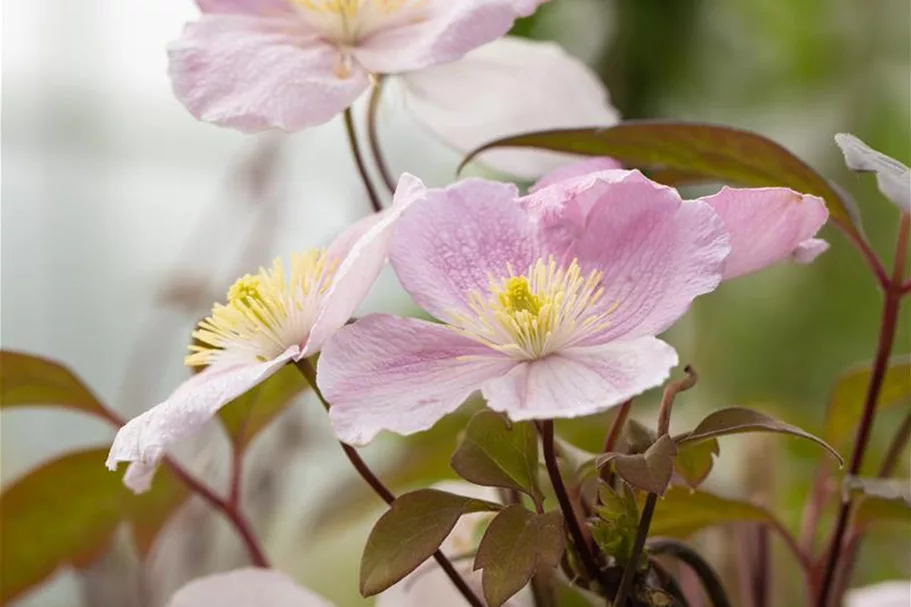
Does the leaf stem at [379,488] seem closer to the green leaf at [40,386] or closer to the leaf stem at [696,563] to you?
the leaf stem at [696,563]

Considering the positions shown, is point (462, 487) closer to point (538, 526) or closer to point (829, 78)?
point (538, 526)

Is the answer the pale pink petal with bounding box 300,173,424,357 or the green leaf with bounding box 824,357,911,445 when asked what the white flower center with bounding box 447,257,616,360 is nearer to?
the pale pink petal with bounding box 300,173,424,357

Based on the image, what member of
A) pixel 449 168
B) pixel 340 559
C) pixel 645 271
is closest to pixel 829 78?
pixel 449 168

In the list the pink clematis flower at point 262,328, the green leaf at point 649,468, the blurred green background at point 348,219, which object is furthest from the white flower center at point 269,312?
the blurred green background at point 348,219

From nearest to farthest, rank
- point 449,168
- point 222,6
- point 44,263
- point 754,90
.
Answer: point 222,6 → point 754,90 → point 449,168 → point 44,263

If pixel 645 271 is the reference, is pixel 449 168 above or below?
below

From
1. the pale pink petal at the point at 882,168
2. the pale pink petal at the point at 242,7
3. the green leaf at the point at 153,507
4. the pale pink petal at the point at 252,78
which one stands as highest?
the pale pink petal at the point at 242,7

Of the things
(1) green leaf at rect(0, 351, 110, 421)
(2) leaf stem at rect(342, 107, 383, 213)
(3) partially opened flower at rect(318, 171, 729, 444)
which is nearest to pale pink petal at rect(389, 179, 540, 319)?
(3) partially opened flower at rect(318, 171, 729, 444)
